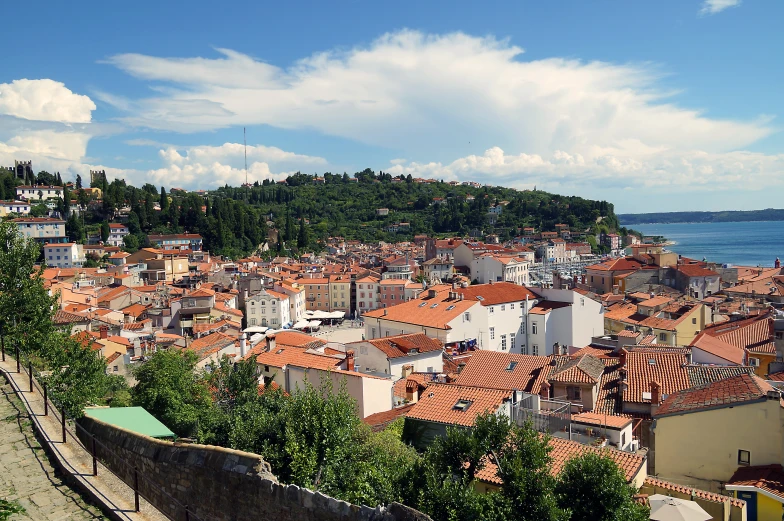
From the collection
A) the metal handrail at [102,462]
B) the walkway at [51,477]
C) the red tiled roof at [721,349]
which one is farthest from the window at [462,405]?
the red tiled roof at [721,349]

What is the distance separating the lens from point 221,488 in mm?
7121

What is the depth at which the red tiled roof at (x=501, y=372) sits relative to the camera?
21373mm

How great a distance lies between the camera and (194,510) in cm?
743

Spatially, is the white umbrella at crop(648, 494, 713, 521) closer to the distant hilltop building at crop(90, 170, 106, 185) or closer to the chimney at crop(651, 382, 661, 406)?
the chimney at crop(651, 382, 661, 406)

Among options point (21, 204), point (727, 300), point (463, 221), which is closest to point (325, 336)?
point (727, 300)

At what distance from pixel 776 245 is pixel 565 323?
18015cm

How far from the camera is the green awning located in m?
11.1

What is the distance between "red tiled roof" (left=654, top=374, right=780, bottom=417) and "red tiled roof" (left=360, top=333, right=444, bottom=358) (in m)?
12.9

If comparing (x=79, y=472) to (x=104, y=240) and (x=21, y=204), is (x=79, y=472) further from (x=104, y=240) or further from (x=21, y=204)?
(x=21, y=204)

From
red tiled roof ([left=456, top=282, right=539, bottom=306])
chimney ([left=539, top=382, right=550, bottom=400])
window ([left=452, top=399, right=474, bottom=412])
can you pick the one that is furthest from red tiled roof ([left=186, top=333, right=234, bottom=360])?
window ([left=452, top=399, right=474, bottom=412])

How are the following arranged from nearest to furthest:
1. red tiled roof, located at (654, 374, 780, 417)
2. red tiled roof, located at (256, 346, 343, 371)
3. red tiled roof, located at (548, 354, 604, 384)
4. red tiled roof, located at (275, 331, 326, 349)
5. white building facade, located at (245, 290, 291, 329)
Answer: red tiled roof, located at (654, 374, 780, 417) → red tiled roof, located at (548, 354, 604, 384) → red tiled roof, located at (256, 346, 343, 371) → red tiled roof, located at (275, 331, 326, 349) → white building facade, located at (245, 290, 291, 329)

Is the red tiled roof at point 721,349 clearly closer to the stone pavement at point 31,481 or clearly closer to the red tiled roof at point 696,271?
the stone pavement at point 31,481

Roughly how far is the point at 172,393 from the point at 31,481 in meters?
11.4

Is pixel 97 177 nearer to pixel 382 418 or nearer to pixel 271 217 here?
pixel 271 217
